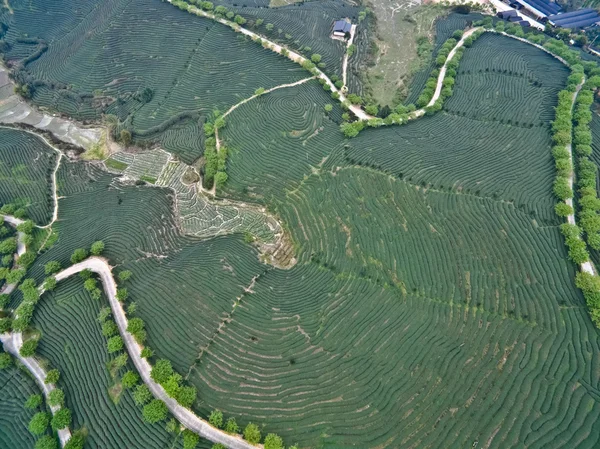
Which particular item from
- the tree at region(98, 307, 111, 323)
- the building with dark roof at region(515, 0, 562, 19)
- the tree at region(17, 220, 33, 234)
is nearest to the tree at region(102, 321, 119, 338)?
the tree at region(98, 307, 111, 323)

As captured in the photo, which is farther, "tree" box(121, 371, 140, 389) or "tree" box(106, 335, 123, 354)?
"tree" box(106, 335, 123, 354)

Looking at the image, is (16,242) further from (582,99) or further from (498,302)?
(582,99)

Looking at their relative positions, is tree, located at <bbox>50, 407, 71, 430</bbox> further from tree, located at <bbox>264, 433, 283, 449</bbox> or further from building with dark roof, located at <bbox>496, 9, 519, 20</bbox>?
building with dark roof, located at <bbox>496, 9, 519, 20</bbox>

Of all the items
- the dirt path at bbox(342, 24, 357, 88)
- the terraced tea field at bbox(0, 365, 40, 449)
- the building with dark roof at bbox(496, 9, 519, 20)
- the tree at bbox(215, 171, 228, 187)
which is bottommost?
the terraced tea field at bbox(0, 365, 40, 449)

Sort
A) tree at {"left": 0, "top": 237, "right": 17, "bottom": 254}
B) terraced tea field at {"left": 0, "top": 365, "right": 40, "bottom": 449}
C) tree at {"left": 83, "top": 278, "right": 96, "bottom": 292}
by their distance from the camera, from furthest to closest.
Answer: tree at {"left": 0, "top": 237, "right": 17, "bottom": 254}, tree at {"left": 83, "top": 278, "right": 96, "bottom": 292}, terraced tea field at {"left": 0, "top": 365, "right": 40, "bottom": 449}

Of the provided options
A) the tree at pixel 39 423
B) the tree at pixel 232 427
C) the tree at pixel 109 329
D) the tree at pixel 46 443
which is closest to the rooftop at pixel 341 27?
the tree at pixel 109 329

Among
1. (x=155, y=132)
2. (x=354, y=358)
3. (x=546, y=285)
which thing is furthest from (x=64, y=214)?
(x=546, y=285)

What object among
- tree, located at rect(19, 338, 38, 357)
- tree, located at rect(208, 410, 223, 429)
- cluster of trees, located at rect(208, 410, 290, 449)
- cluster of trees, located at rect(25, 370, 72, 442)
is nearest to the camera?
cluster of trees, located at rect(208, 410, 290, 449)
